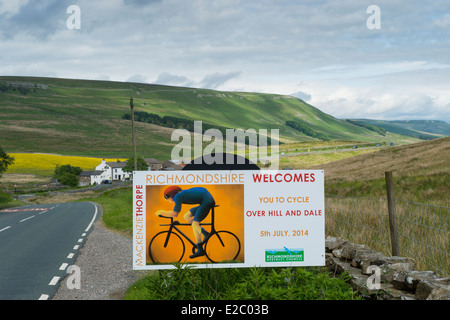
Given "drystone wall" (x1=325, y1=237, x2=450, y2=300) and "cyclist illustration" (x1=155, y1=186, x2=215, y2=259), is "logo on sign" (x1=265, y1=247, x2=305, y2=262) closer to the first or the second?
"drystone wall" (x1=325, y1=237, x2=450, y2=300)

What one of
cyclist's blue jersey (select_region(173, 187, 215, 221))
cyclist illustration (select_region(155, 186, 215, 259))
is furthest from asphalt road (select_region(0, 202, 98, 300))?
cyclist's blue jersey (select_region(173, 187, 215, 221))

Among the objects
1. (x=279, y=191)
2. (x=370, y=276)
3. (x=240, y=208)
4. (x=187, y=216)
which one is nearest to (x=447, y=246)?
(x=370, y=276)

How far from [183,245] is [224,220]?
73cm

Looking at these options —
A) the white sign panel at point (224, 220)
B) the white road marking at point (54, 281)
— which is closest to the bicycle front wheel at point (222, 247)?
the white sign panel at point (224, 220)

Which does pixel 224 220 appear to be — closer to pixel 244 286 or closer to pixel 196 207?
pixel 196 207

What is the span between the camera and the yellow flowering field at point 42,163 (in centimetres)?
10725

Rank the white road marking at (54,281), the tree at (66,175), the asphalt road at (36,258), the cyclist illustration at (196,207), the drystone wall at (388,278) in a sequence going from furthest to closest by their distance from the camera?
1. the tree at (66,175)
2. the white road marking at (54,281)
3. the asphalt road at (36,258)
4. the cyclist illustration at (196,207)
5. the drystone wall at (388,278)

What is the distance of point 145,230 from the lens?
6164 millimetres

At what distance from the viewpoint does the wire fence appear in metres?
7.19

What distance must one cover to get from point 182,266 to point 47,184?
96365 millimetres

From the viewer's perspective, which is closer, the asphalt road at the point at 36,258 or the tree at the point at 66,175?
the asphalt road at the point at 36,258

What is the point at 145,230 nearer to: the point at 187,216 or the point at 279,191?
the point at 187,216

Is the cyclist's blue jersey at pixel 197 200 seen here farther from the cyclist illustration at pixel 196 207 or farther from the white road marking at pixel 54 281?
the white road marking at pixel 54 281

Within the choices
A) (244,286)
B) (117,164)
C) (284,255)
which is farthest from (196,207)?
(117,164)
